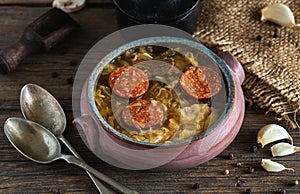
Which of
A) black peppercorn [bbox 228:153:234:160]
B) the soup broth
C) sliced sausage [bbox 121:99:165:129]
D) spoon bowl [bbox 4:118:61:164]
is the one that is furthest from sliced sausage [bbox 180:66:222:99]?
spoon bowl [bbox 4:118:61:164]

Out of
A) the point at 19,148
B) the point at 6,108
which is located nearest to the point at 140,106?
the point at 19,148

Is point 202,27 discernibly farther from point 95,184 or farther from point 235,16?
point 95,184

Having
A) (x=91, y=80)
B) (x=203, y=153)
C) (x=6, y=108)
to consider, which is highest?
(x=91, y=80)

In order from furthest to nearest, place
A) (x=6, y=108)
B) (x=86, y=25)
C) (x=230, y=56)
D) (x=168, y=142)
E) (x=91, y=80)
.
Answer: (x=86, y=25)
(x=6, y=108)
(x=230, y=56)
(x=91, y=80)
(x=168, y=142)

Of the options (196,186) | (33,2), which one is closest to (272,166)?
(196,186)

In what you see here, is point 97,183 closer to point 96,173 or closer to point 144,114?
point 96,173

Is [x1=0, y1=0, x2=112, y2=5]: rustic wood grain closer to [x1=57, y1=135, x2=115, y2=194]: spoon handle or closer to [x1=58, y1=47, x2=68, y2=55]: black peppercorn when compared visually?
[x1=58, y1=47, x2=68, y2=55]: black peppercorn
